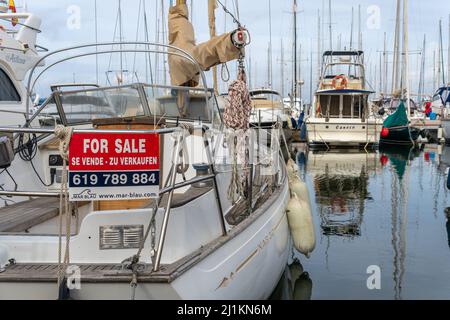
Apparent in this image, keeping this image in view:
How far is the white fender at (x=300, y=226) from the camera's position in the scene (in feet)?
22.3

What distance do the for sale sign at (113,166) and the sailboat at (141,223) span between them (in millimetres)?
13

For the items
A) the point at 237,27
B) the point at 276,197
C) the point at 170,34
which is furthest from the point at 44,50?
the point at 276,197

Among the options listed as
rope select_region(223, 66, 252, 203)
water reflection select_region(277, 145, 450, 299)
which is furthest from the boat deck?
water reflection select_region(277, 145, 450, 299)

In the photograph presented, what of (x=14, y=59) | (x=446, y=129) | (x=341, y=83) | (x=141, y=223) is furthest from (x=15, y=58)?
(x=446, y=129)

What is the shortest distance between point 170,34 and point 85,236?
4.51 meters

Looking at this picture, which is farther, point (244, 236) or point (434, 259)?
point (434, 259)

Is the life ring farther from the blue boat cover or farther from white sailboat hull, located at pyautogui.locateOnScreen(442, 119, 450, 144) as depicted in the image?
white sailboat hull, located at pyautogui.locateOnScreen(442, 119, 450, 144)

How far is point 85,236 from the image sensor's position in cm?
385

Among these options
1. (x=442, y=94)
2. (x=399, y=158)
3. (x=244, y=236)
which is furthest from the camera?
(x=442, y=94)

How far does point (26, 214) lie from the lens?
15.5ft

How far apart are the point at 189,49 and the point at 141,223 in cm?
407

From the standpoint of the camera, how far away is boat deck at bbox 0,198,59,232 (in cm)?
429

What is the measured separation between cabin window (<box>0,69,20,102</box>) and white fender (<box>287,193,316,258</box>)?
5002mm
